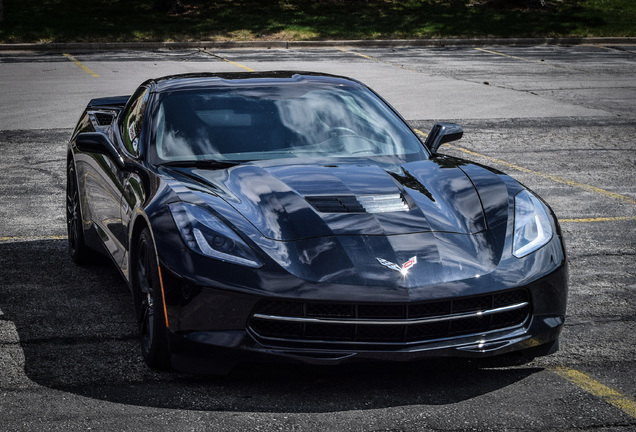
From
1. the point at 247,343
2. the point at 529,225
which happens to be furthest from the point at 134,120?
the point at 529,225

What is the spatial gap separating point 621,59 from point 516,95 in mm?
8649

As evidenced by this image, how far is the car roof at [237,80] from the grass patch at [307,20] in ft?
69.9

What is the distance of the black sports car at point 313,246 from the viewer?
13.1ft

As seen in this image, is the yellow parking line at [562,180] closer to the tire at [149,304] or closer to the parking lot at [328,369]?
the parking lot at [328,369]

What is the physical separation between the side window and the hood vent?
140 centimetres

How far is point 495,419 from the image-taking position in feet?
12.6

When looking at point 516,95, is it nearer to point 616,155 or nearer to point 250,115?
point 616,155

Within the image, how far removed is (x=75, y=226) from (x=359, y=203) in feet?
9.10

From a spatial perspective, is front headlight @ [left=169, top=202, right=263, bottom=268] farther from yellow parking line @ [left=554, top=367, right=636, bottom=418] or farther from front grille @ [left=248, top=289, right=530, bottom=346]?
yellow parking line @ [left=554, top=367, right=636, bottom=418]

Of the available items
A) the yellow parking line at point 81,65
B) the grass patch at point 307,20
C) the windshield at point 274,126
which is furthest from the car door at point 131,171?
the grass patch at point 307,20

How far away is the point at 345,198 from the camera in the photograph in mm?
4613

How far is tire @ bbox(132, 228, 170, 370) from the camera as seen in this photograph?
428cm

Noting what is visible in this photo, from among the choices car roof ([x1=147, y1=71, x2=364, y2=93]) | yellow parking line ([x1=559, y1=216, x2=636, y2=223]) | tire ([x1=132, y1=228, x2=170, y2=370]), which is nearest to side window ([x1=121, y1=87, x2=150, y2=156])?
car roof ([x1=147, y1=71, x2=364, y2=93])

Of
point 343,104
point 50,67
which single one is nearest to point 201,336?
point 343,104
